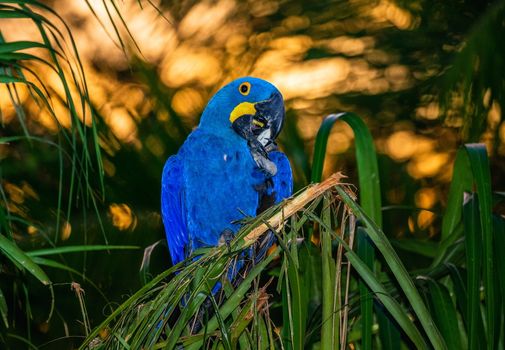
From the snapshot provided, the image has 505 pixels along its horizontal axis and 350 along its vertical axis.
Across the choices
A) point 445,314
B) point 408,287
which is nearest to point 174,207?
point 445,314

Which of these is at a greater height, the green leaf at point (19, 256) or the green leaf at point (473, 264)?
the green leaf at point (19, 256)

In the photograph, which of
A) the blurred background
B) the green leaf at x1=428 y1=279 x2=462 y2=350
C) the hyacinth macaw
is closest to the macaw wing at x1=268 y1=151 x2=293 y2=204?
the hyacinth macaw

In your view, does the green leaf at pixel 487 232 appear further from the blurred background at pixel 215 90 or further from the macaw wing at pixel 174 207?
the blurred background at pixel 215 90

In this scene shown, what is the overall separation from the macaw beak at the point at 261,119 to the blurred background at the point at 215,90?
310mm

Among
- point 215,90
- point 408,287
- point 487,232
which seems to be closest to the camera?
point 408,287

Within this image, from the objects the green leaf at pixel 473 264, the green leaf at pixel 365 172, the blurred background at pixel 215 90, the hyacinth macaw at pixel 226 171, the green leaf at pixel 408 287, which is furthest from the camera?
the blurred background at pixel 215 90

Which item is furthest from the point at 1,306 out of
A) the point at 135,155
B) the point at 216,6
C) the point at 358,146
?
the point at 216,6

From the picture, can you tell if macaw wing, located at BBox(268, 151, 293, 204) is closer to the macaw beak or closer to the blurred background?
the macaw beak

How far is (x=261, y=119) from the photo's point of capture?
155 centimetres

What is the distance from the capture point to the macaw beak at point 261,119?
1.53 meters

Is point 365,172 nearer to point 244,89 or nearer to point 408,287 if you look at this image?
point 408,287

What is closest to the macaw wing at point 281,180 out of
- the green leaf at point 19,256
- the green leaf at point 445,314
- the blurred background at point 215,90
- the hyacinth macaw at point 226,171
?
the hyacinth macaw at point 226,171

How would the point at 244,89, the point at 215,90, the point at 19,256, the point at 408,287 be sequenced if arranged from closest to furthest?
the point at 408,287 → the point at 19,256 → the point at 244,89 → the point at 215,90

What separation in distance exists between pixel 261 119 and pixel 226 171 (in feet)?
0.53
